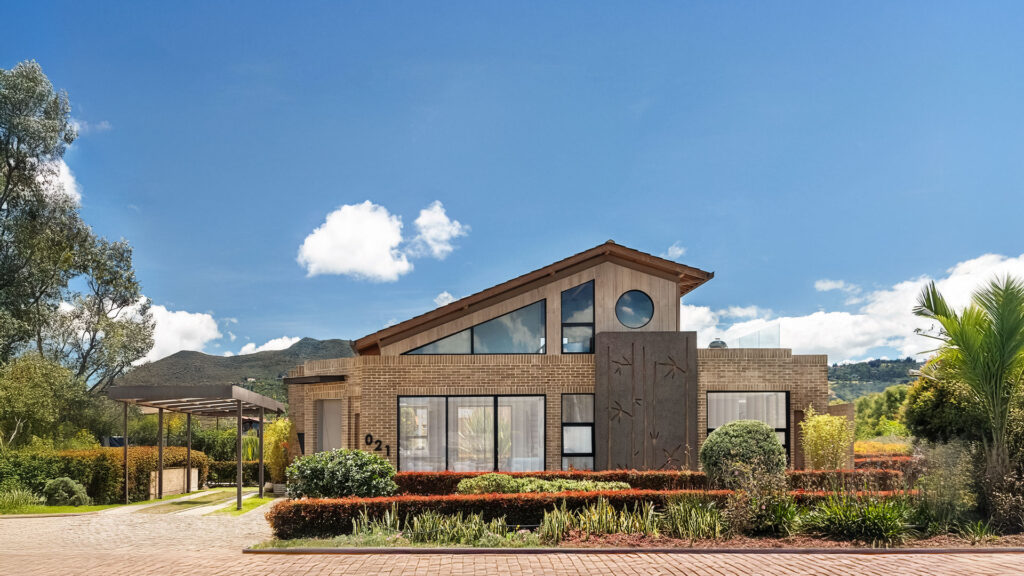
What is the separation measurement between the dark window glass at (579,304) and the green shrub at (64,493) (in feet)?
43.5

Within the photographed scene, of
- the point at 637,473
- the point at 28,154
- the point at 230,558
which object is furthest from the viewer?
the point at 28,154

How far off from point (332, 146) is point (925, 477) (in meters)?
18.3

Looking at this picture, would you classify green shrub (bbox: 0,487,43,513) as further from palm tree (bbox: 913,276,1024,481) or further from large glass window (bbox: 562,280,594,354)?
palm tree (bbox: 913,276,1024,481)

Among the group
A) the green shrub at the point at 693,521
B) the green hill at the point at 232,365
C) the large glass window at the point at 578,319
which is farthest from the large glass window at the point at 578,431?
the green hill at the point at 232,365

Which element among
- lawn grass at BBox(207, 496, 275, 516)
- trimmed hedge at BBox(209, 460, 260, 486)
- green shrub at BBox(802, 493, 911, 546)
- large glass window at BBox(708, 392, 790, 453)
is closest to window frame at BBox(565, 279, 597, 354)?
large glass window at BBox(708, 392, 790, 453)

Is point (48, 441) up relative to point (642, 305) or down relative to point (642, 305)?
down

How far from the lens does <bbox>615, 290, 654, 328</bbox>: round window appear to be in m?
20.1

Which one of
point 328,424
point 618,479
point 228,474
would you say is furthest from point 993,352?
point 228,474

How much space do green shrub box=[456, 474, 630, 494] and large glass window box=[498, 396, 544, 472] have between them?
356 cm

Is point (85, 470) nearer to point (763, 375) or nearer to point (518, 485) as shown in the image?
point (518, 485)

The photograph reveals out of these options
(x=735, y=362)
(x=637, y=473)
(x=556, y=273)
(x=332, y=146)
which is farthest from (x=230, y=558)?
(x=332, y=146)

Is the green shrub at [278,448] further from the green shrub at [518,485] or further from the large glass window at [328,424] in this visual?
the green shrub at [518,485]

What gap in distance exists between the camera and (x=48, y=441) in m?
27.2

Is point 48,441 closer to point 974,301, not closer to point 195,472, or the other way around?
point 195,472
